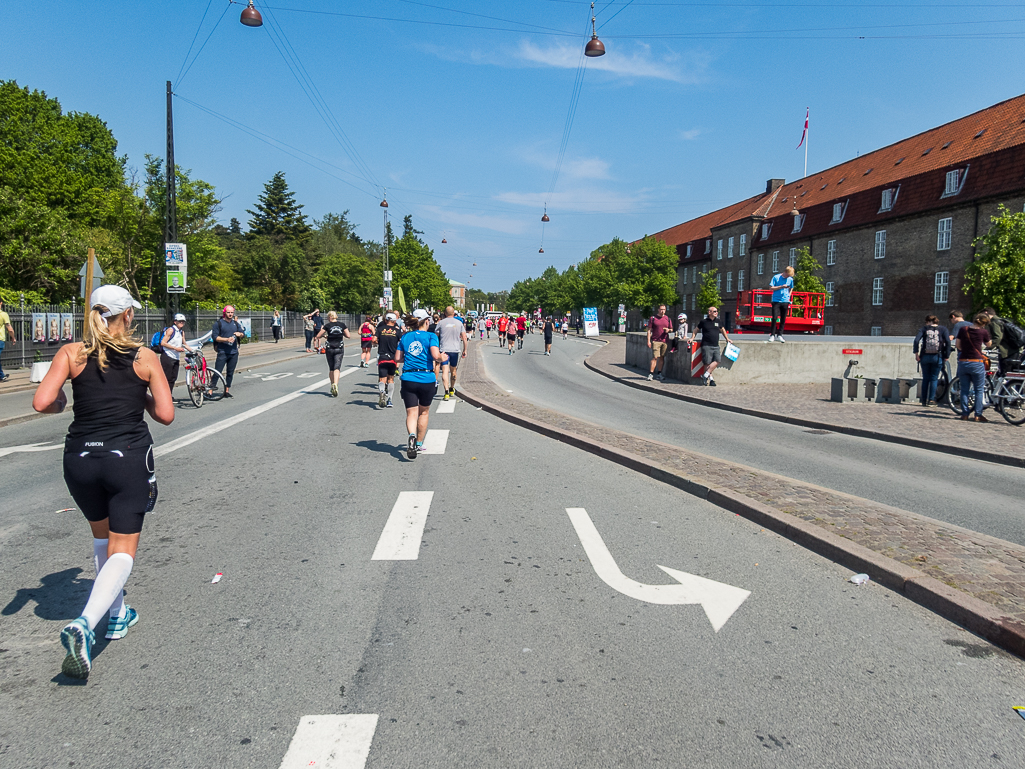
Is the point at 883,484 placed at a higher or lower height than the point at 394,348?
lower

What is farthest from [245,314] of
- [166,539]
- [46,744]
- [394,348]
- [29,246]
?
[46,744]

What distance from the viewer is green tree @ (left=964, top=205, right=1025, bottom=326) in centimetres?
2738

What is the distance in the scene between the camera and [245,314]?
1754 inches

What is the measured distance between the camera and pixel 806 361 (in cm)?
2011

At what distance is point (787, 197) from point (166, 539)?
2666 inches

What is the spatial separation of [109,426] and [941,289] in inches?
1861

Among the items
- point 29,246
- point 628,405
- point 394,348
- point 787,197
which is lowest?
point 628,405

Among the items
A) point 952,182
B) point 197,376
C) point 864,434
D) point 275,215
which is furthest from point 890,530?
point 275,215

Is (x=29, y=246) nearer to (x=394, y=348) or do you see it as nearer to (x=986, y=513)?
(x=394, y=348)

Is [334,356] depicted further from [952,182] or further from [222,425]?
[952,182]

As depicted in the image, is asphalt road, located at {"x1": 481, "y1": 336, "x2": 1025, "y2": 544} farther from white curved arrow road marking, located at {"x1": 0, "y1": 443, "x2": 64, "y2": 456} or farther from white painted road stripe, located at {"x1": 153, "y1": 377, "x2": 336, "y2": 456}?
white curved arrow road marking, located at {"x1": 0, "y1": 443, "x2": 64, "y2": 456}

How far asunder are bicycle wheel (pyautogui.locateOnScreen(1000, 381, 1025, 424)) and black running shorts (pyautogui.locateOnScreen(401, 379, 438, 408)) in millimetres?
10296

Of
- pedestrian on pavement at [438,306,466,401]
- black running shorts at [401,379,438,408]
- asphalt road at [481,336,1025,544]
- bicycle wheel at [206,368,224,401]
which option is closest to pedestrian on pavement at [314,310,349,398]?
pedestrian on pavement at [438,306,466,401]

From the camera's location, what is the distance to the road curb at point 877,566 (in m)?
3.84
